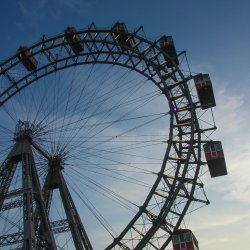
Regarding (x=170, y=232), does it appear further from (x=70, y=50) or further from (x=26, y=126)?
(x=70, y=50)

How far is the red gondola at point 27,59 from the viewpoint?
111ft

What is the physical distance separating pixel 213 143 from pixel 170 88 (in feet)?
18.0

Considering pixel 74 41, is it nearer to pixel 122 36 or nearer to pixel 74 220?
pixel 122 36

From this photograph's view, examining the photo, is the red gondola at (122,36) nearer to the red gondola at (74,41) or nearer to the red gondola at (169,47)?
the red gondola at (169,47)

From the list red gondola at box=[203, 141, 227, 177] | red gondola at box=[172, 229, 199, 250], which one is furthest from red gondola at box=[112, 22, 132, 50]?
red gondola at box=[172, 229, 199, 250]

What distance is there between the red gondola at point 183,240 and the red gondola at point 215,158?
491cm

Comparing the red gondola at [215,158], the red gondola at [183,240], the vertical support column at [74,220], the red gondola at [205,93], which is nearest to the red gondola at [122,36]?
the red gondola at [205,93]

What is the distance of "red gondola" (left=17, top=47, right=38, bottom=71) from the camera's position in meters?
33.8

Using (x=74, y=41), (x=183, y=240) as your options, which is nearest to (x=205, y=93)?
(x=74, y=41)

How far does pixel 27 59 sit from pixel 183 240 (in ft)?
59.5

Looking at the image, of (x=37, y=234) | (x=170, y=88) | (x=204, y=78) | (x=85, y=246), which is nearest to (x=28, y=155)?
(x=37, y=234)

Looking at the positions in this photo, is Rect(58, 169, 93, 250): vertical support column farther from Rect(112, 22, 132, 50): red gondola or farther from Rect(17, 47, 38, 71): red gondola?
Rect(112, 22, 132, 50): red gondola

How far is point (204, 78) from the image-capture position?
31.7 m

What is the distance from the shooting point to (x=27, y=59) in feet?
111
